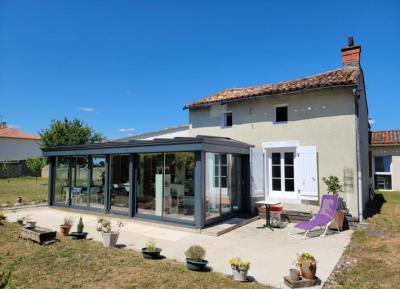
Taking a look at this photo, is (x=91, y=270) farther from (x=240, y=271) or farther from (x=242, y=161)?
(x=242, y=161)

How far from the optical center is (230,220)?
37.5ft

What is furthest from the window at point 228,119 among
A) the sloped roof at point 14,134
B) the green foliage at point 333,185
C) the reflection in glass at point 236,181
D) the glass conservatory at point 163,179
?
the sloped roof at point 14,134

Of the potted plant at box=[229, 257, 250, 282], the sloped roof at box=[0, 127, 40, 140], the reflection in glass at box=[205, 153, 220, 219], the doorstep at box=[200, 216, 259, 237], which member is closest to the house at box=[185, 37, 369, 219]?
the doorstep at box=[200, 216, 259, 237]

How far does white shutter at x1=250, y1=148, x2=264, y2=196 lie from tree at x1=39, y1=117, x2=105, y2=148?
90.5 ft

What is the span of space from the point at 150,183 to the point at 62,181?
6.58m

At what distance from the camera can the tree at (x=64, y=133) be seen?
3297 centimetres

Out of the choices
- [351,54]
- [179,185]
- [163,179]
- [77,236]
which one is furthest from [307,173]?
[77,236]

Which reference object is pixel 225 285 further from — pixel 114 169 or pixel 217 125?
pixel 217 125

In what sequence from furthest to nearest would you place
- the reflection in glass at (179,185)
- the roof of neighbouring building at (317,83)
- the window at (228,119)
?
the window at (228,119), the roof of neighbouring building at (317,83), the reflection in glass at (179,185)

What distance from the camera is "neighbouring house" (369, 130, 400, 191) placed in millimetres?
19625

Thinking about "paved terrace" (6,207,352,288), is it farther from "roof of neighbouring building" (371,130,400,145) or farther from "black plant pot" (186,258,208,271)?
"roof of neighbouring building" (371,130,400,145)

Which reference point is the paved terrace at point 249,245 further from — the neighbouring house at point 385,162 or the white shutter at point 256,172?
the neighbouring house at point 385,162

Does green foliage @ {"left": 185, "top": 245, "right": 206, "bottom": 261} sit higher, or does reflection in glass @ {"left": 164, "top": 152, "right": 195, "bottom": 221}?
reflection in glass @ {"left": 164, "top": 152, "right": 195, "bottom": 221}

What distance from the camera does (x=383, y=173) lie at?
20281mm
